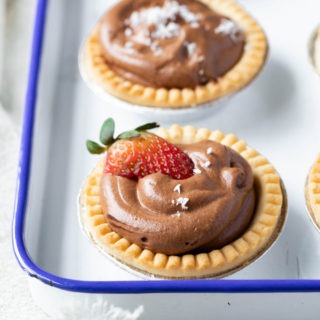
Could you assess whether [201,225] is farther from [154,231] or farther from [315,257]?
[315,257]

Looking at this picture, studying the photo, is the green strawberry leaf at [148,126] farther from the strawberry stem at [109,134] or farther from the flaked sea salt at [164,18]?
the flaked sea salt at [164,18]

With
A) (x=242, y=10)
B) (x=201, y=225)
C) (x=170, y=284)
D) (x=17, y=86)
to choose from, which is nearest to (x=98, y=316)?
(x=170, y=284)

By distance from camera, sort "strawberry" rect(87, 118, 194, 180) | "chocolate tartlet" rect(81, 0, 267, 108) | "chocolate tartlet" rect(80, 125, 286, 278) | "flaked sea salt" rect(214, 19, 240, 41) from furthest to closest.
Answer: "flaked sea salt" rect(214, 19, 240, 41)
"chocolate tartlet" rect(81, 0, 267, 108)
"strawberry" rect(87, 118, 194, 180)
"chocolate tartlet" rect(80, 125, 286, 278)

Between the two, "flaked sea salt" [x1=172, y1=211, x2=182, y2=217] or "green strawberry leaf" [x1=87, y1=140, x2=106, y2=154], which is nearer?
"flaked sea salt" [x1=172, y1=211, x2=182, y2=217]

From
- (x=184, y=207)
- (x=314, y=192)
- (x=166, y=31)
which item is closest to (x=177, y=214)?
(x=184, y=207)

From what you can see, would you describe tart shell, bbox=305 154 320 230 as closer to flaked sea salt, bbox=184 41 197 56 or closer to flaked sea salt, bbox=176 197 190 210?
flaked sea salt, bbox=176 197 190 210

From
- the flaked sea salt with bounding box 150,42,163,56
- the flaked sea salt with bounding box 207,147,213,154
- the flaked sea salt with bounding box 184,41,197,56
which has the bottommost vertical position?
the flaked sea salt with bounding box 207,147,213,154

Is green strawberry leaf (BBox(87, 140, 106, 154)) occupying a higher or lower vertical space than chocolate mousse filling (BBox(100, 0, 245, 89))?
lower

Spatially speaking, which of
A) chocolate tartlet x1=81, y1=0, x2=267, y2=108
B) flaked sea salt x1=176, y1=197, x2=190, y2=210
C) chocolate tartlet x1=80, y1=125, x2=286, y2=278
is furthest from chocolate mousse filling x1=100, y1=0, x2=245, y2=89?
flaked sea salt x1=176, y1=197, x2=190, y2=210

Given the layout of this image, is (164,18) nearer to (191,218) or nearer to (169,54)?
(169,54)
